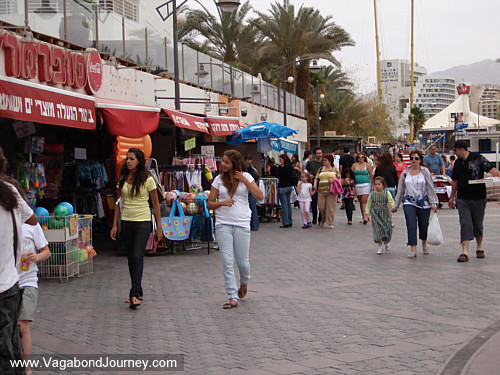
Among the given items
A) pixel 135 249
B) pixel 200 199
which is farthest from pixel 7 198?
pixel 200 199

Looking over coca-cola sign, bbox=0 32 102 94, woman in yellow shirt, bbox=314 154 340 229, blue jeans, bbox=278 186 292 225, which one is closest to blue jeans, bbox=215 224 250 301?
coca-cola sign, bbox=0 32 102 94

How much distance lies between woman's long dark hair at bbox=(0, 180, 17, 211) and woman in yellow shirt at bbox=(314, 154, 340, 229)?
41.4ft

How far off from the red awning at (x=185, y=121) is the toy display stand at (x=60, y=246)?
358 centimetres

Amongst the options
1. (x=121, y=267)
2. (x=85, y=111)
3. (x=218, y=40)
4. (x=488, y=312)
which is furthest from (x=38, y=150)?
(x=218, y=40)

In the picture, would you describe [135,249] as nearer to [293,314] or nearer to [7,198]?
[293,314]

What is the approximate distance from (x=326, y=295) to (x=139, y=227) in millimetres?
2456

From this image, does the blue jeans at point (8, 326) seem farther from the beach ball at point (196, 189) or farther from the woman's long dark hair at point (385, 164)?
the woman's long dark hair at point (385, 164)

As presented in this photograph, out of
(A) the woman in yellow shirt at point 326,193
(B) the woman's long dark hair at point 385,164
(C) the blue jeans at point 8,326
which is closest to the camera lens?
(C) the blue jeans at point 8,326

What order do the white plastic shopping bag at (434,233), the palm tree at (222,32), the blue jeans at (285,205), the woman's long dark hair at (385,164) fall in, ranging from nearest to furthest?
the white plastic shopping bag at (434,233) < the woman's long dark hair at (385,164) < the blue jeans at (285,205) < the palm tree at (222,32)

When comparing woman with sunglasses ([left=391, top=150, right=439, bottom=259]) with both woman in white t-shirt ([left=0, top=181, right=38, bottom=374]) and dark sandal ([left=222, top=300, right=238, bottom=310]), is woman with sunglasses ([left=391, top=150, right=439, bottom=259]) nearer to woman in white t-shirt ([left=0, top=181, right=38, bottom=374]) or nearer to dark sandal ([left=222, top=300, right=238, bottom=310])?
dark sandal ([left=222, top=300, right=238, bottom=310])

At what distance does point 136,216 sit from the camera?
7613 mm

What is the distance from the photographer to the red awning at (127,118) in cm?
1075

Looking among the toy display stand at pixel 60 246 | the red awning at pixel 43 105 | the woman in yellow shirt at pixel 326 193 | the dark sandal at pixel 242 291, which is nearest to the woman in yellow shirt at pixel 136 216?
the dark sandal at pixel 242 291

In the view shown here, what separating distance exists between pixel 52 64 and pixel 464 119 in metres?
91.3
